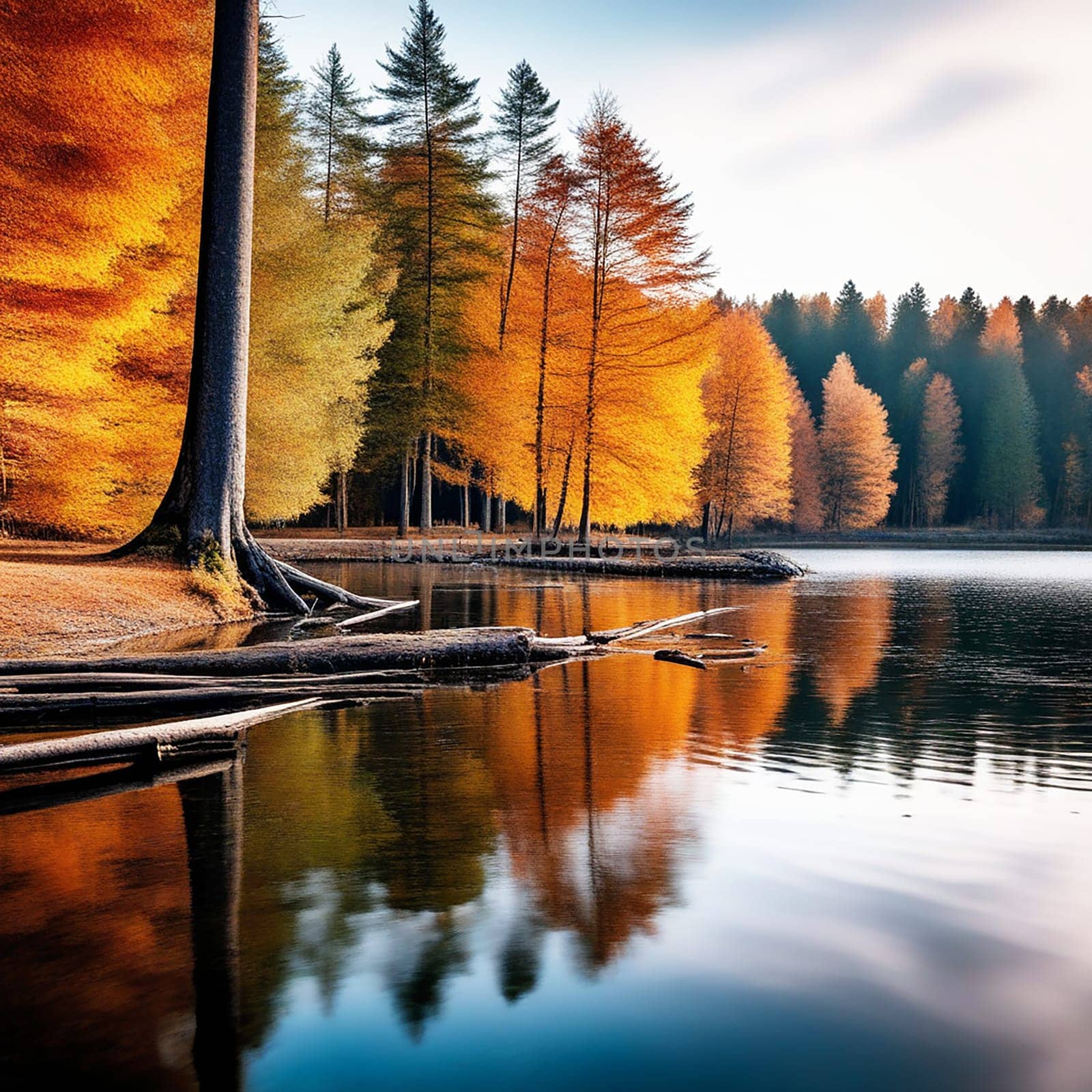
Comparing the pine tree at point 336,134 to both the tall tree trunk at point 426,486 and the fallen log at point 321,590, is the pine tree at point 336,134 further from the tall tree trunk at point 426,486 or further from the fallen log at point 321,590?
the fallen log at point 321,590

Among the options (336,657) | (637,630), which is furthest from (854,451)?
(336,657)

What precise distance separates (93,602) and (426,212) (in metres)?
30.5

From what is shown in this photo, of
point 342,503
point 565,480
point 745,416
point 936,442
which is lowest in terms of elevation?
point 342,503

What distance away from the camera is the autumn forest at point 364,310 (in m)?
15.0

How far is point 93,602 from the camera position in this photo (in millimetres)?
11742

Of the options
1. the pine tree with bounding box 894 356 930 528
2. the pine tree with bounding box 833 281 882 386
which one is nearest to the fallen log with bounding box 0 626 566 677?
the pine tree with bounding box 894 356 930 528

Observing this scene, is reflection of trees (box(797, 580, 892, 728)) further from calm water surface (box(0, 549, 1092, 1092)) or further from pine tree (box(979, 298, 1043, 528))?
pine tree (box(979, 298, 1043, 528))

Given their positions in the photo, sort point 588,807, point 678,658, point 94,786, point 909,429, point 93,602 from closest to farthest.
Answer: point 588,807 → point 94,786 → point 678,658 → point 93,602 → point 909,429

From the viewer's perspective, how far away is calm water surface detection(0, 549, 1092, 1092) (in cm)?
320

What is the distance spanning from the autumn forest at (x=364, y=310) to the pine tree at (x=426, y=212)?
9 cm

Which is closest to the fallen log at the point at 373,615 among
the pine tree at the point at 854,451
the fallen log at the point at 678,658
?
the fallen log at the point at 678,658

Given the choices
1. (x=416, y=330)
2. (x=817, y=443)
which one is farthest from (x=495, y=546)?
(x=817, y=443)

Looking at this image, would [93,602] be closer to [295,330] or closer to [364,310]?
[295,330]

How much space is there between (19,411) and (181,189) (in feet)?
19.8
